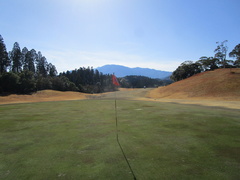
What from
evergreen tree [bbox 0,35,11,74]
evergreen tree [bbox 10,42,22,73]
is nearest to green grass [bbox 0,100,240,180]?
evergreen tree [bbox 0,35,11,74]

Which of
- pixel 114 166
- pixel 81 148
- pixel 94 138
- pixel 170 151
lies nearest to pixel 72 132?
pixel 94 138

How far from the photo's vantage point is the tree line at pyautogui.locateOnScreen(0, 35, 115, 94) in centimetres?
3941

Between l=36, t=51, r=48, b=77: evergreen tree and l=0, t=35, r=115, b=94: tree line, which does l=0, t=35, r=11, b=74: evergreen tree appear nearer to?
l=0, t=35, r=115, b=94: tree line

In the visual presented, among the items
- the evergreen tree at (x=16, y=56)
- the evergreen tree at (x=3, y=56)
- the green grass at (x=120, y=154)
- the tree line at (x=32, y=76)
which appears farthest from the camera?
the evergreen tree at (x=16, y=56)

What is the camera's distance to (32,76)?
46188mm

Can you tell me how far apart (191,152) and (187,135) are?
1718 mm

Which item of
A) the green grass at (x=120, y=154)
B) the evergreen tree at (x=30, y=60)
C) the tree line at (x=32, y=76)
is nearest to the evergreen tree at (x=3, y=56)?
the tree line at (x=32, y=76)

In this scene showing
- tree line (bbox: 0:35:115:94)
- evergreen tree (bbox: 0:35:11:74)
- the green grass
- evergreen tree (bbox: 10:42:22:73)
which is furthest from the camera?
evergreen tree (bbox: 10:42:22:73)

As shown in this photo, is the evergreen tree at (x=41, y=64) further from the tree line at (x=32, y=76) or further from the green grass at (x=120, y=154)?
the green grass at (x=120, y=154)

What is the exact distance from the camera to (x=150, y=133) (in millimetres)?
6559

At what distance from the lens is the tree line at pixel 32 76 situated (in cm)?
3941

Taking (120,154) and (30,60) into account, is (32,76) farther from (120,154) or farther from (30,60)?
(120,154)

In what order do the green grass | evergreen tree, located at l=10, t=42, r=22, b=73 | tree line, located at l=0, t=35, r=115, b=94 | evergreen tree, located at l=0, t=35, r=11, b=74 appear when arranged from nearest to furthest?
the green grass → tree line, located at l=0, t=35, r=115, b=94 → evergreen tree, located at l=0, t=35, r=11, b=74 → evergreen tree, located at l=10, t=42, r=22, b=73

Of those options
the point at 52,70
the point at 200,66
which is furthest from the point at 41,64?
the point at 200,66
